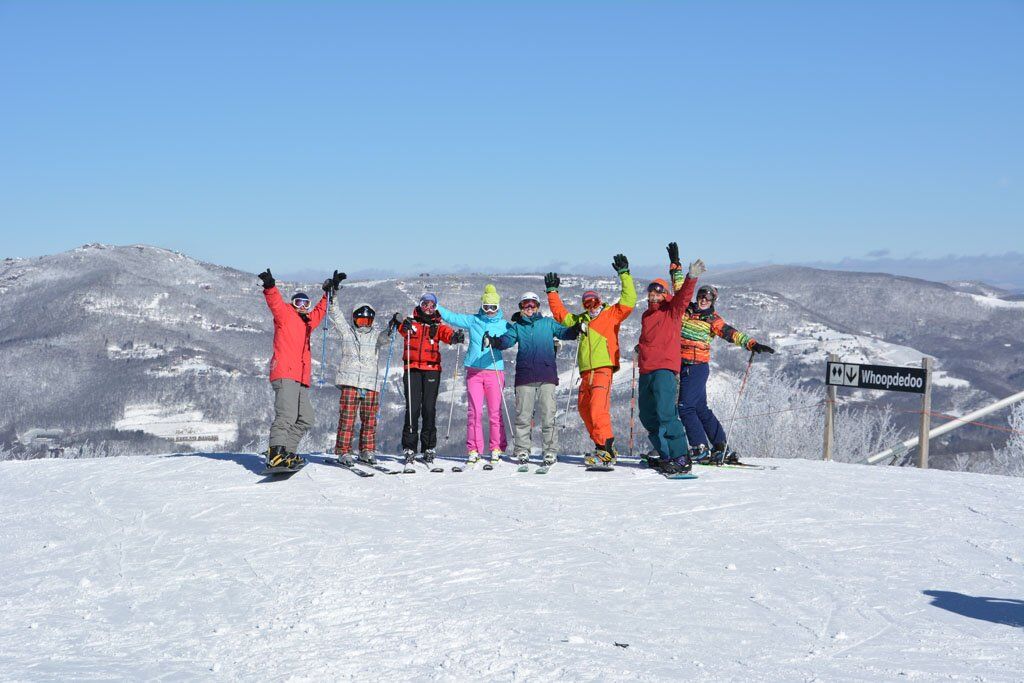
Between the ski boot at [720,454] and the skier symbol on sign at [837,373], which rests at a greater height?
the skier symbol on sign at [837,373]

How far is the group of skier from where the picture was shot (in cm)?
944

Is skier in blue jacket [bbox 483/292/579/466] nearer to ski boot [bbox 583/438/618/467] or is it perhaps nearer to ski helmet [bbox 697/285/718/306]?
ski boot [bbox 583/438/618/467]

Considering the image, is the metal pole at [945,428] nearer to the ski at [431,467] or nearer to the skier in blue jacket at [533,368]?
the skier in blue jacket at [533,368]

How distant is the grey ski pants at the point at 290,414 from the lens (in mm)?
9188

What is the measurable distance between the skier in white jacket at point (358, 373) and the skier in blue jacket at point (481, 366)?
861 millimetres

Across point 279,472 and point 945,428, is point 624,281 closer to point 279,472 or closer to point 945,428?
point 279,472

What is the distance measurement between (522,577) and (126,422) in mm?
137196

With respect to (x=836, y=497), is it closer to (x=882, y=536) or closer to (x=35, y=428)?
(x=882, y=536)

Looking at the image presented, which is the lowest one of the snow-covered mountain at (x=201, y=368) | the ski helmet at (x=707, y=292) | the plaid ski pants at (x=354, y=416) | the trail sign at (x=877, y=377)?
the snow-covered mountain at (x=201, y=368)

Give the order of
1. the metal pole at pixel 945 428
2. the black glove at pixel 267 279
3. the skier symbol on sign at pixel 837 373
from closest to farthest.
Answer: the black glove at pixel 267 279
the skier symbol on sign at pixel 837 373
the metal pole at pixel 945 428

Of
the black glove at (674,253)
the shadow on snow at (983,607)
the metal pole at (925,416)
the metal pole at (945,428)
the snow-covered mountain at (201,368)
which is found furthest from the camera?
the snow-covered mountain at (201,368)

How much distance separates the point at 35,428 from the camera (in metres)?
128

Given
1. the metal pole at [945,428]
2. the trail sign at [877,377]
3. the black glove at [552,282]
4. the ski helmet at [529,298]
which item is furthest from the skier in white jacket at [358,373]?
the metal pole at [945,428]

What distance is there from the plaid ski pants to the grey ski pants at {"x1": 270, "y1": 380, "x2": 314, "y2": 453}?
391 mm
